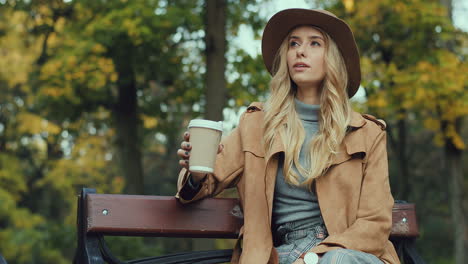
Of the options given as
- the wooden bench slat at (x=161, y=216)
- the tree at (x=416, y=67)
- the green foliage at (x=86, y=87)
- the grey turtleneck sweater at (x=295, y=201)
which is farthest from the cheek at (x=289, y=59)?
the tree at (x=416, y=67)

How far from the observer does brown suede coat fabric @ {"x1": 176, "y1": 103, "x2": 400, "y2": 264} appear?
3.27m

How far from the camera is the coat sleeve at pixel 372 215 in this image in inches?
125

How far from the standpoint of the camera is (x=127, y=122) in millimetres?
12500

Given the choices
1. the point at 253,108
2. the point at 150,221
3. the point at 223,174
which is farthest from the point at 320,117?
the point at 150,221

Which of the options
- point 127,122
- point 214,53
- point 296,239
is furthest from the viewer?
point 127,122

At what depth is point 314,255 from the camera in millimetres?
3090

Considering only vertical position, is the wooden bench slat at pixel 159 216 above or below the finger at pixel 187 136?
below

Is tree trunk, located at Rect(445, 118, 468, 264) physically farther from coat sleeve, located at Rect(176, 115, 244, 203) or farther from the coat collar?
coat sleeve, located at Rect(176, 115, 244, 203)

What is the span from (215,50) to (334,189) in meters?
4.78

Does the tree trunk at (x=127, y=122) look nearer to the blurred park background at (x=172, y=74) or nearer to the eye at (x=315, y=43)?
the blurred park background at (x=172, y=74)

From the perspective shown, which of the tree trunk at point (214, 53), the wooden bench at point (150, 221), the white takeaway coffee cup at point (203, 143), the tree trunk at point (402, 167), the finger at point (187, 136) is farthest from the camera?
the tree trunk at point (402, 167)

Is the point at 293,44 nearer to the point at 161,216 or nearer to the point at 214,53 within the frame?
the point at 161,216

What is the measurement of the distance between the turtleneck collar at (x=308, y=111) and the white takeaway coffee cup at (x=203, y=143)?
2.69ft

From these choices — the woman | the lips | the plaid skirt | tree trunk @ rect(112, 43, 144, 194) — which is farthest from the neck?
tree trunk @ rect(112, 43, 144, 194)
